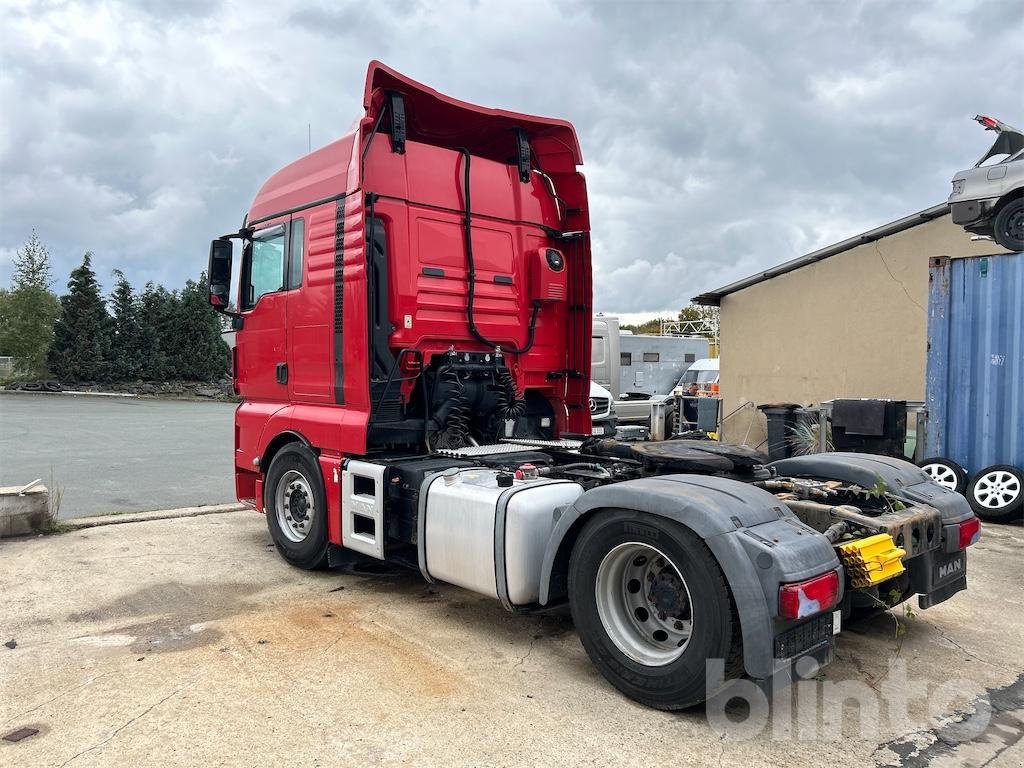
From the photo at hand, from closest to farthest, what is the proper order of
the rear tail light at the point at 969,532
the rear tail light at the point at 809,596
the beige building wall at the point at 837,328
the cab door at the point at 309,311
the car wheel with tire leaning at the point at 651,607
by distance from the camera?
1. the rear tail light at the point at 809,596
2. the car wheel with tire leaning at the point at 651,607
3. the rear tail light at the point at 969,532
4. the cab door at the point at 309,311
5. the beige building wall at the point at 837,328

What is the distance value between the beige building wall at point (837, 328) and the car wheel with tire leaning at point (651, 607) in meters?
9.41

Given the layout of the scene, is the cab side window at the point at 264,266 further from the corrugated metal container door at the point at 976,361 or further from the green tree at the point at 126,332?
the green tree at the point at 126,332

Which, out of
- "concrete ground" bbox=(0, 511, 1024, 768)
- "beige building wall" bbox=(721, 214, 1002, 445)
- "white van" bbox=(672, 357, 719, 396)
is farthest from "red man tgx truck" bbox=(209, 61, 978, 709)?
"white van" bbox=(672, 357, 719, 396)

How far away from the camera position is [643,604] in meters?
3.78

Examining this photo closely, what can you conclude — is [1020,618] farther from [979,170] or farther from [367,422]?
[979,170]

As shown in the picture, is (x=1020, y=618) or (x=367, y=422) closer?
(x=1020, y=618)

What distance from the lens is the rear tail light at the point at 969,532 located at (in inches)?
173

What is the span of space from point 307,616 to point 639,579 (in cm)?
227

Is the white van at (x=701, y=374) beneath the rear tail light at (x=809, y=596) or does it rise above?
above

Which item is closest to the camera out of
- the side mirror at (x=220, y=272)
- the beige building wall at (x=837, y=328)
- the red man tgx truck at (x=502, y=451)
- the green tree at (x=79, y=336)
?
the red man tgx truck at (x=502, y=451)

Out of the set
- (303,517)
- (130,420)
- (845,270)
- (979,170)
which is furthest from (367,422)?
(130,420)

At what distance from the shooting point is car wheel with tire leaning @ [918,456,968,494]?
8.56 m

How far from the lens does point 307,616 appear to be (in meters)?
4.83

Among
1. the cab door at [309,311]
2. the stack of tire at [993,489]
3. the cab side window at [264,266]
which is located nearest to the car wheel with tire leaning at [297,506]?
the cab door at [309,311]
